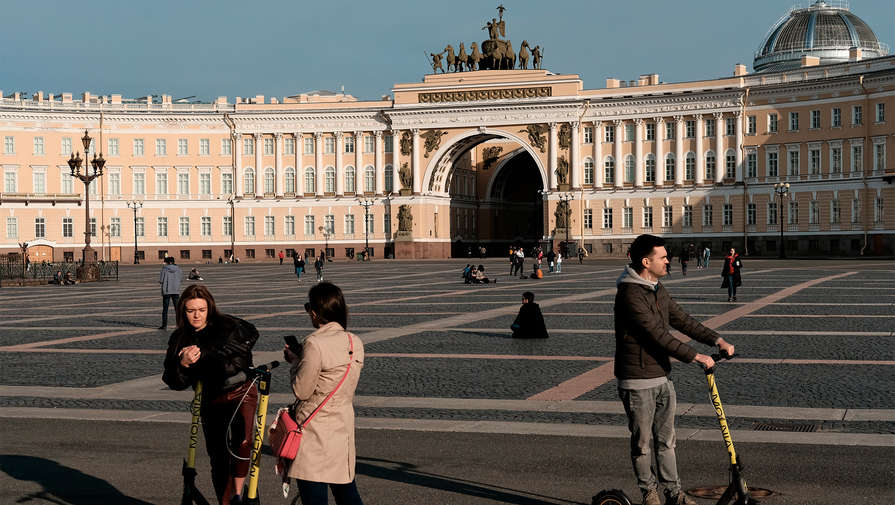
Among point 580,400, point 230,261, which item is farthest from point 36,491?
point 230,261

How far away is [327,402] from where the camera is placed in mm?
6238

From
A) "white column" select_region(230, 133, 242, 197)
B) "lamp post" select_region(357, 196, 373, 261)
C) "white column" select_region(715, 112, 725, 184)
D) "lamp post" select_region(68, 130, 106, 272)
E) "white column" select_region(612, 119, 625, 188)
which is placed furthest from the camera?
"white column" select_region(230, 133, 242, 197)

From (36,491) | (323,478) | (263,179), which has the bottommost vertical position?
(36,491)

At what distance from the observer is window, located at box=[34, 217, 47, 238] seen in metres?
93.6

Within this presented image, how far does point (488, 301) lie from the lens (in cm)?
3133

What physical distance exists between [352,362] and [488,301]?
2513cm

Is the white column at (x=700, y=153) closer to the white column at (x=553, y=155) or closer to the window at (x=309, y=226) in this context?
the white column at (x=553, y=155)

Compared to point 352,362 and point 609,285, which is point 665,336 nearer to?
point 352,362

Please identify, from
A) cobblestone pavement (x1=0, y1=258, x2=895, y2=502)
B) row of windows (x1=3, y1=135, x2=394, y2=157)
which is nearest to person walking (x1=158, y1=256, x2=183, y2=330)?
cobblestone pavement (x1=0, y1=258, x2=895, y2=502)

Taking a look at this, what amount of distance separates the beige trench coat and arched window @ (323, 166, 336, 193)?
89718 mm

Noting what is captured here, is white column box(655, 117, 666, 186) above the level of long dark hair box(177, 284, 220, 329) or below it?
above

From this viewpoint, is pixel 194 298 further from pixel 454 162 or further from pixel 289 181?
pixel 289 181

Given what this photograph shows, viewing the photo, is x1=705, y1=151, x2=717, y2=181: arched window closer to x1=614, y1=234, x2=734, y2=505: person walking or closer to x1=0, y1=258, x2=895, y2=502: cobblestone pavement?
x1=0, y1=258, x2=895, y2=502: cobblestone pavement

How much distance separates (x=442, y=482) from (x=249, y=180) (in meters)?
90.3
